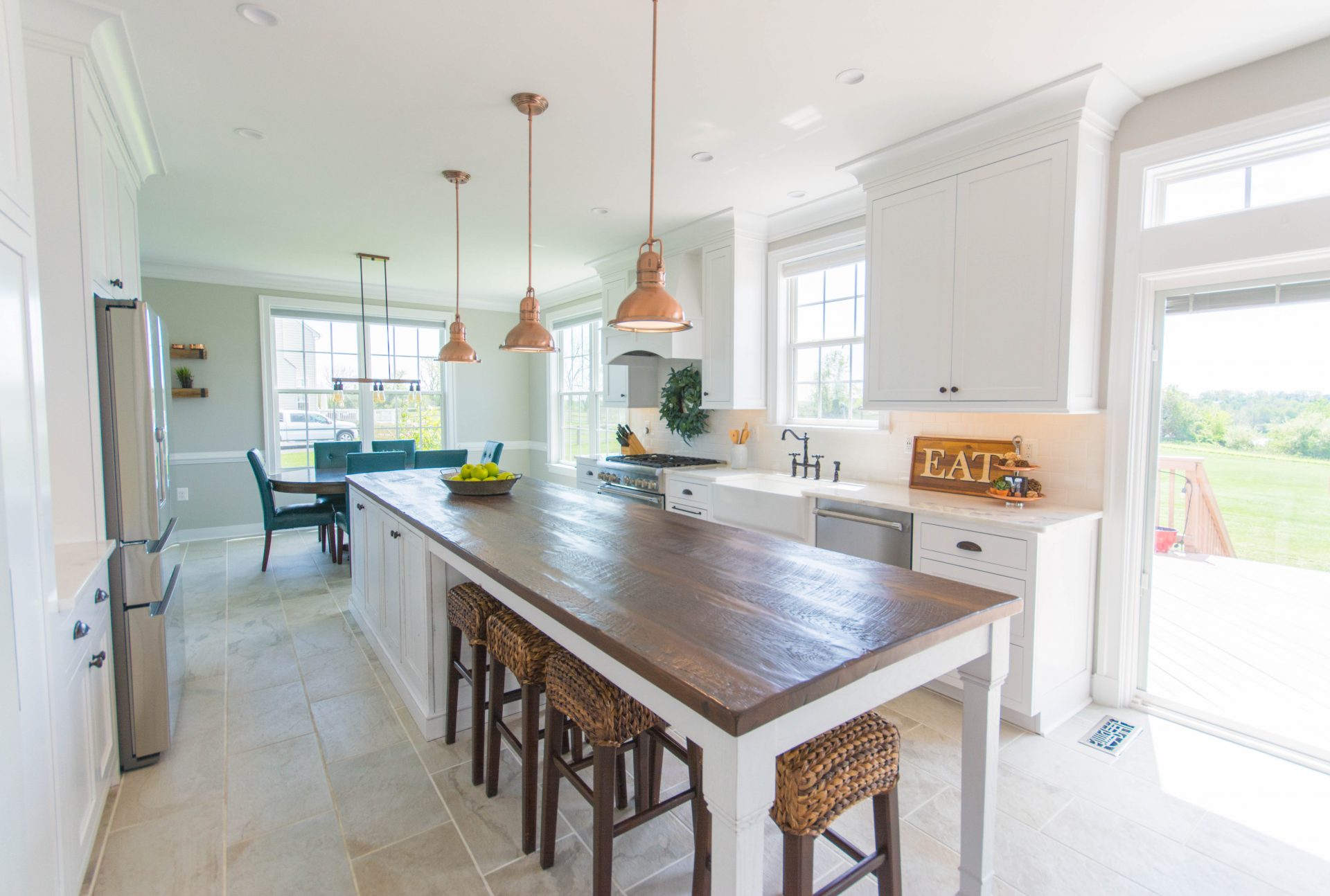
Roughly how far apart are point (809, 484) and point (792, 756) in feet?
8.41

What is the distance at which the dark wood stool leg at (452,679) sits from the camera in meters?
2.42

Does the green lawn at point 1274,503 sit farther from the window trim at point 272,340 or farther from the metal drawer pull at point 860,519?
the window trim at point 272,340

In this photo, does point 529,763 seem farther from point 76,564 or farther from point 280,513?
point 280,513

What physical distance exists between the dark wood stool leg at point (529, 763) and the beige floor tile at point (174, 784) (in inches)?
46.4

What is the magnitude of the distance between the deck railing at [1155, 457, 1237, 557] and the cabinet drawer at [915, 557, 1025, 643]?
81 centimetres

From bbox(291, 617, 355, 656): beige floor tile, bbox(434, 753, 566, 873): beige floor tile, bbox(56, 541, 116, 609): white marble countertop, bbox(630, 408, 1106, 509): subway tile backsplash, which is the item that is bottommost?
bbox(434, 753, 566, 873): beige floor tile

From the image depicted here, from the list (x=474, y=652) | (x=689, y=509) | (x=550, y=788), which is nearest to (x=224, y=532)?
(x=689, y=509)

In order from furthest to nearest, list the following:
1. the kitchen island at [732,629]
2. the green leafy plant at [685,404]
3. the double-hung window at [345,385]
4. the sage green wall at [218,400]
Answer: the double-hung window at [345,385] < the sage green wall at [218,400] < the green leafy plant at [685,404] < the kitchen island at [732,629]

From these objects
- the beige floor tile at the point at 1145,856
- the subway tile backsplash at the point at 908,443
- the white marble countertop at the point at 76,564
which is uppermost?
the subway tile backsplash at the point at 908,443

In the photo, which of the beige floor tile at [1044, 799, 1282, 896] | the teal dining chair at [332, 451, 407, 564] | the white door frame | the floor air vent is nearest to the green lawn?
the white door frame

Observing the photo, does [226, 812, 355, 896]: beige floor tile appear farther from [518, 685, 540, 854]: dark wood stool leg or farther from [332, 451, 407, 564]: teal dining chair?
[332, 451, 407, 564]: teal dining chair

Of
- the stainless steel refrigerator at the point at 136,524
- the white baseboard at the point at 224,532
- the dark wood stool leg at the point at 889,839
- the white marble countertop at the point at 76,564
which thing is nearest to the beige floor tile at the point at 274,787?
the stainless steel refrigerator at the point at 136,524

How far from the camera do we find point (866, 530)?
3.08m

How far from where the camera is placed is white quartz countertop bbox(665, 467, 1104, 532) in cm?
258
